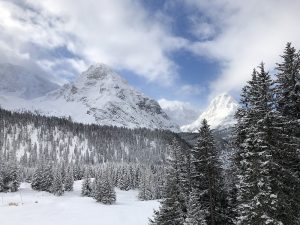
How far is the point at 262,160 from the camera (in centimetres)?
2272

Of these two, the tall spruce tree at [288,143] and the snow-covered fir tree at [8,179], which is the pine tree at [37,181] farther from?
the tall spruce tree at [288,143]

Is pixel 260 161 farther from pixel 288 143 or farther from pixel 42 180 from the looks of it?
pixel 42 180

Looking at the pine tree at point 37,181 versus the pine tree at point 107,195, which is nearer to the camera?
the pine tree at point 107,195

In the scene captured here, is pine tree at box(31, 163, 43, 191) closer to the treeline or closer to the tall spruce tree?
the treeline

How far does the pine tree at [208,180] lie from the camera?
3069cm

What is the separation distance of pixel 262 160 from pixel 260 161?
299mm

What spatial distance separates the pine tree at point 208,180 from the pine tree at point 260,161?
6057 mm

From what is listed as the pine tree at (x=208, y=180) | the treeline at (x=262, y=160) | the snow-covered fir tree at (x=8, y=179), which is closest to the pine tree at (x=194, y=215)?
the treeline at (x=262, y=160)

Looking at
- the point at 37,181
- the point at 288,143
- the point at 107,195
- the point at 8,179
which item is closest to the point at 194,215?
the point at 288,143

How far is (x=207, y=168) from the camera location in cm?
3078

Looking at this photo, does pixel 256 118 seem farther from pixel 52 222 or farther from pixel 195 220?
pixel 52 222

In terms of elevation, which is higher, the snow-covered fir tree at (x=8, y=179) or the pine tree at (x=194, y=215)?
the snow-covered fir tree at (x=8, y=179)

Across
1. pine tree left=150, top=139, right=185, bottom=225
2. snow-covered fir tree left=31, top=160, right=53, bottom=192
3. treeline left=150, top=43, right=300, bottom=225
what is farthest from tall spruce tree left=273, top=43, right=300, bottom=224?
snow-covered fir tree left=31, top=160, right=53, bottom=192

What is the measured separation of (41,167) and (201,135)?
97.1m
